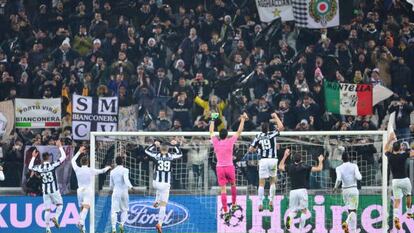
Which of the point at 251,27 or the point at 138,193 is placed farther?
the point at 251,27

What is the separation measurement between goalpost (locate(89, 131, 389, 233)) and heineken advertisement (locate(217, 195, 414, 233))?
25 millimetres

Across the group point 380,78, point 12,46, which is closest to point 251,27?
point 380,78

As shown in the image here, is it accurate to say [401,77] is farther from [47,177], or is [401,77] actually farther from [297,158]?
[47,177]

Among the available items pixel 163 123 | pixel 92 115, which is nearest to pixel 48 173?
pixel 92 115

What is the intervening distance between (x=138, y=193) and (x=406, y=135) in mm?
6864

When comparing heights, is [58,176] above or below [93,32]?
below

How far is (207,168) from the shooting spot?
35.6 meters

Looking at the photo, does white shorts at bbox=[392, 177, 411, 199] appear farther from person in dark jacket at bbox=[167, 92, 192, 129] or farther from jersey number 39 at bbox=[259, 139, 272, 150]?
person in dark jacket at bbox=[167, 92, 192, 129]

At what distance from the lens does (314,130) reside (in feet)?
121

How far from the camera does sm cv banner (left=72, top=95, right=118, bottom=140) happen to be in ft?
118

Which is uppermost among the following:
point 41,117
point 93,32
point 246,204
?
point 93,32

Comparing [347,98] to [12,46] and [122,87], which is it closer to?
[122,87]

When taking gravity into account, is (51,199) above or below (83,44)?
below

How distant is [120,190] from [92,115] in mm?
2495
